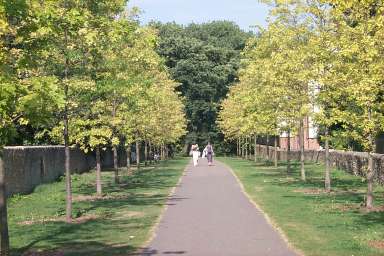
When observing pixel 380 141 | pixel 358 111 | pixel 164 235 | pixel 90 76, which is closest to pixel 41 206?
pixel 90 76

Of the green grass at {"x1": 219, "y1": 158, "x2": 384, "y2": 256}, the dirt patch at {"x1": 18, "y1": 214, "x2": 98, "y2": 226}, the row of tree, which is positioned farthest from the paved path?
the row of tree

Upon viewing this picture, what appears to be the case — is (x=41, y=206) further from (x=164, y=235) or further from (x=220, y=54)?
(x=220, y=54)

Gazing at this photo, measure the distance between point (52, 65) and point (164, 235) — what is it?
542 centimetres

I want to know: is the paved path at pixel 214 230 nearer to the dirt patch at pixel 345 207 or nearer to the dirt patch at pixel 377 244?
the dirt patch at pixel 377 244

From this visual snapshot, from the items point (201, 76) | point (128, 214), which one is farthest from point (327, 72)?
point (201, 76)

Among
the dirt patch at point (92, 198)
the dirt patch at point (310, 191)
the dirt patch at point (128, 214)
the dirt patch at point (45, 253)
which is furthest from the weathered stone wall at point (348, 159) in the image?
the dirt patch at point (45, 253)

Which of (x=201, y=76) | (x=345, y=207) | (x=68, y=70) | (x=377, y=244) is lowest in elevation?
(x=377, y=244)

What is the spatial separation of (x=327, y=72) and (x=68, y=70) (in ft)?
23.7

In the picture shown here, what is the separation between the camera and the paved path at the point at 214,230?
1154 cm

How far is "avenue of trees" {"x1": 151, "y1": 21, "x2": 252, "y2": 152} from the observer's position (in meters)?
83.6

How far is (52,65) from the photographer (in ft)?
53.2

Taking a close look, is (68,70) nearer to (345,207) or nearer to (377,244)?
(345,207)

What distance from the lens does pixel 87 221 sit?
16141 mm

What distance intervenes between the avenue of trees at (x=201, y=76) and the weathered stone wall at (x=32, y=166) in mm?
46207
